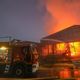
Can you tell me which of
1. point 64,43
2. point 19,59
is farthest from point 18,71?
point 64,43

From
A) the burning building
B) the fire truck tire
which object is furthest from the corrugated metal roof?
the fire truck tire

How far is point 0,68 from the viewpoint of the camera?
2428cm

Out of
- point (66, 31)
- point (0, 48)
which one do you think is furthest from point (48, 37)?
point (0, 48)

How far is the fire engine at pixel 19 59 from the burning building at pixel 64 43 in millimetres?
14531

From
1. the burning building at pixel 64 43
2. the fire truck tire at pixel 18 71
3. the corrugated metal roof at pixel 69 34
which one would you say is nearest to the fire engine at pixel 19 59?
the fire truck tire at pixel 18 71

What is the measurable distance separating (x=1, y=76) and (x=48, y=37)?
2069 centimetres

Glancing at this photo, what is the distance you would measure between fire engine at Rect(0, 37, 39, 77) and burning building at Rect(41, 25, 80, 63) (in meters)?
14.5

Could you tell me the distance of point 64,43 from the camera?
4047 centimetres

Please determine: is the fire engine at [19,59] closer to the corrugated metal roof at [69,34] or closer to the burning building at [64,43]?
the burning building at [64,43]

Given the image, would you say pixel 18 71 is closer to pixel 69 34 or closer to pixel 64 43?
pixel 64 43

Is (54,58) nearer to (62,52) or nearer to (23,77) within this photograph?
(62,52)

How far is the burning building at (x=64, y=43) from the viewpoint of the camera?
39.5m

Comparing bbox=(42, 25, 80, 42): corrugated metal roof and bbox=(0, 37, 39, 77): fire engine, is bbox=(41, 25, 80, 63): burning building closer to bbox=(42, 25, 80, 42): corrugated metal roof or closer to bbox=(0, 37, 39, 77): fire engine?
bbox=(42, 25, 80, 42): corrugated metal roof

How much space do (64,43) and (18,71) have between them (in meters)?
17.6
